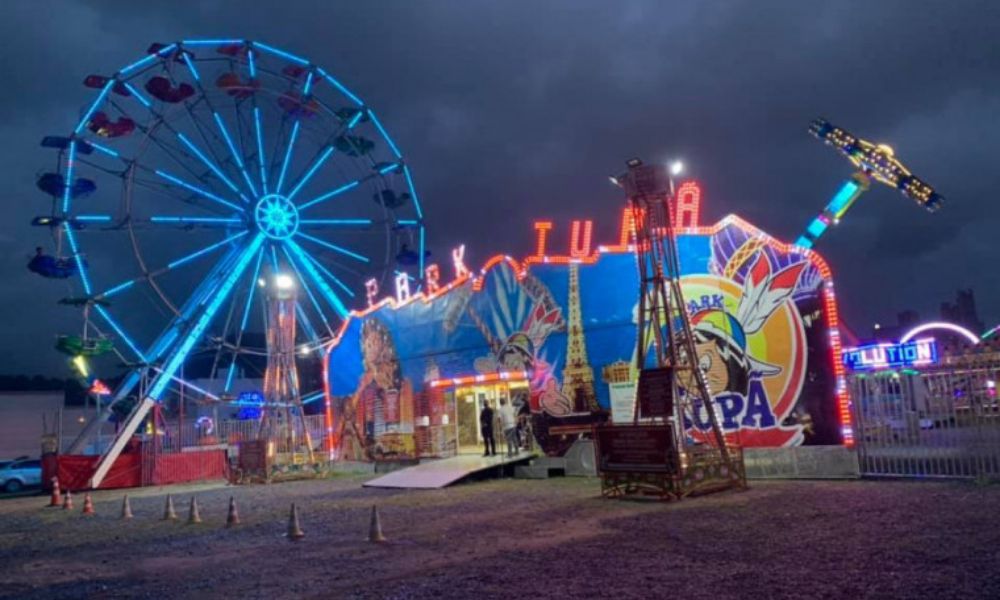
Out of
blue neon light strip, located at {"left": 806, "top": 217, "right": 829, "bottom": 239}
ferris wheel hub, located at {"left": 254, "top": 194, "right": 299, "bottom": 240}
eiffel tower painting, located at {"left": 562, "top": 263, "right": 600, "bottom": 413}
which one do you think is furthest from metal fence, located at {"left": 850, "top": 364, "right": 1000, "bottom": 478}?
ferris wheel hub, located at {"left": 254, "top": 194, "right": 299, "bottom": 240}

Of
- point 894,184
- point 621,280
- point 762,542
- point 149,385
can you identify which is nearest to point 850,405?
point 621,280

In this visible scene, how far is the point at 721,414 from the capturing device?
1683 cm

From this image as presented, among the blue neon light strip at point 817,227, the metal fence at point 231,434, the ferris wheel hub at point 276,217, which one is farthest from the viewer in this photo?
the ferris wheel hub at point 276,217

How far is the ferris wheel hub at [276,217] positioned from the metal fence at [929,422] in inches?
825

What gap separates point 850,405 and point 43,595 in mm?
13686

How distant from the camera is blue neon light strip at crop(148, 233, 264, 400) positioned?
26.9 meters

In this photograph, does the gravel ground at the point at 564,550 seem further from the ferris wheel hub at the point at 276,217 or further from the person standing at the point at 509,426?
the ferris wheel hub at the point at 276,217

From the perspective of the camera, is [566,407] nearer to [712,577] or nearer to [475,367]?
[475,367]

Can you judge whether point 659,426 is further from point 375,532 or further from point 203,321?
point 203,321

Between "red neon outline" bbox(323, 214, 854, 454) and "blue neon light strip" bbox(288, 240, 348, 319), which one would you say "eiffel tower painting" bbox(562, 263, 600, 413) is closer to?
"red neon outline" bbox(323, 214, 854, 454)

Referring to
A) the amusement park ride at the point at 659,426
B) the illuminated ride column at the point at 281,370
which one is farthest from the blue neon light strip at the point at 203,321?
the amusement park ride at the point at 659,426

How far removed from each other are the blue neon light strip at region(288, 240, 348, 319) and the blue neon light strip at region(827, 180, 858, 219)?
709 inches

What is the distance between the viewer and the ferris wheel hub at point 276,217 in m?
28.1

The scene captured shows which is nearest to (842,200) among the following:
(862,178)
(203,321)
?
(862,178)
